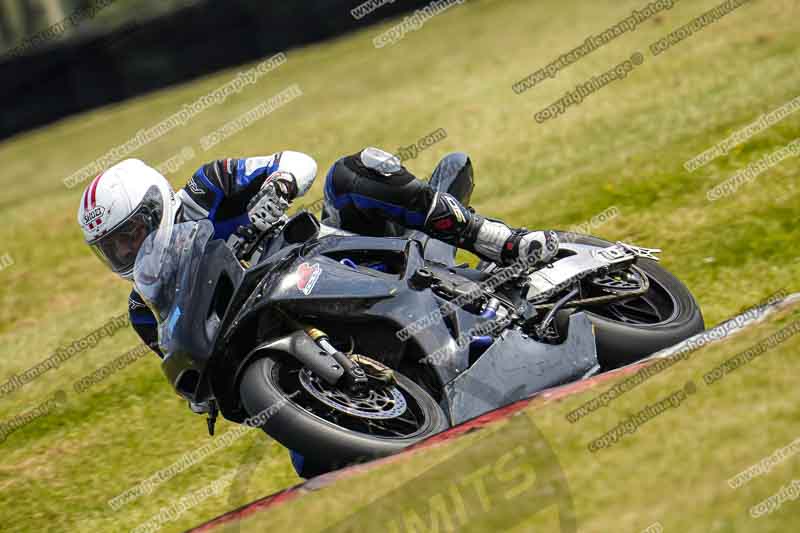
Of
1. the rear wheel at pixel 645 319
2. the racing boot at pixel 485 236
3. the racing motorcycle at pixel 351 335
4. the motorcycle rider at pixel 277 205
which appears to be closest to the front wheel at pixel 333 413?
the racing motorcycle at pixel 351 335

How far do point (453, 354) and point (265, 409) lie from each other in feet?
3.56

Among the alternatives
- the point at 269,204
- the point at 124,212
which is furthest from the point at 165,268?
the point at 269,204

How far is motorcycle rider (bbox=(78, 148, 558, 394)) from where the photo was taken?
545 centimetres

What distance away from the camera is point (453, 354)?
5.44m

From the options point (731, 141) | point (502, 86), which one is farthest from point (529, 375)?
point (502, 86)

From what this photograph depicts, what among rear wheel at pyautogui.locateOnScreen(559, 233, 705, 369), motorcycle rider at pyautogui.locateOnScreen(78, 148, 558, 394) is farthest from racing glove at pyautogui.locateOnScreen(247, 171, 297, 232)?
rear wheel at pyautogui.locateOnScreen(559, 233, 705, 369)

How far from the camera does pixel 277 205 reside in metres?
5.79

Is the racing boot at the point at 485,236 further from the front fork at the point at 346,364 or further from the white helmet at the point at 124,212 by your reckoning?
the white helmet at the point at 124,212

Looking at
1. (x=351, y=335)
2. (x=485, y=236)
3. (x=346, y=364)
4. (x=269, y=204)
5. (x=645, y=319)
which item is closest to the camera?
(x=346, y=364)

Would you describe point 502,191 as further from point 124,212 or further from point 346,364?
point 346,364

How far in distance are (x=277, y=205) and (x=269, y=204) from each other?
0.05 m

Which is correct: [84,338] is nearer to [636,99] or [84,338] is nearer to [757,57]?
[636,99]

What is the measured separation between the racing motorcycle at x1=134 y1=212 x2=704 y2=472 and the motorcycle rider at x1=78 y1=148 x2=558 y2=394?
138 mm

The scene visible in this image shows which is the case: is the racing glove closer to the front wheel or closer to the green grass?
the front wheel
